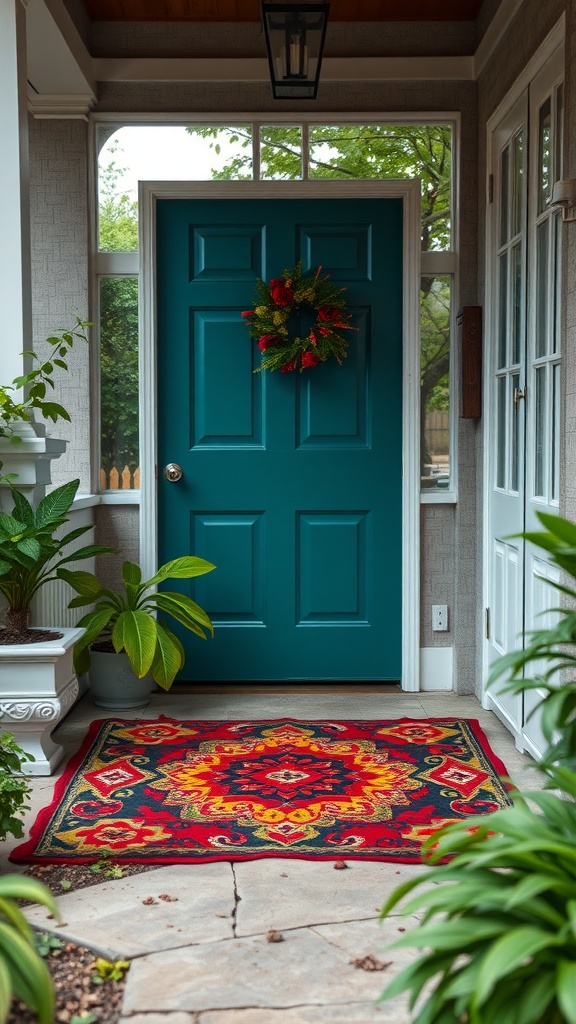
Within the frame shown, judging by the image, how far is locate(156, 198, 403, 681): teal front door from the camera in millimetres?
4492

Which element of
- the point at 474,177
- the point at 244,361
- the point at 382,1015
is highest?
the point at 474,177

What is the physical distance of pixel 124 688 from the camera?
4.12m

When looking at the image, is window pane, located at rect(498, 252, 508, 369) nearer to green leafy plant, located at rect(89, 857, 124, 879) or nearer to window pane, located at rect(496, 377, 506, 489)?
window pane, located at rect(496, 377, 506, 489)

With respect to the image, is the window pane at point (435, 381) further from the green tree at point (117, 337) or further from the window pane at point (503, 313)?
the green tree at point (117, 337)

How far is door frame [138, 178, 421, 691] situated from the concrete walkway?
201 cm

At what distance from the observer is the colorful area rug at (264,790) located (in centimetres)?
272

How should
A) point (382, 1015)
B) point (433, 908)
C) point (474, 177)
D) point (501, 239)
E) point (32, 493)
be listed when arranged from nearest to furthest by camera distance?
point (433, 908) < point (382, 1015) < point (32, 493) < point (501, 239) < point (474, 177)

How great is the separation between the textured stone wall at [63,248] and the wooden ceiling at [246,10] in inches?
18.8

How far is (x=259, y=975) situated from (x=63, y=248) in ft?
10.8

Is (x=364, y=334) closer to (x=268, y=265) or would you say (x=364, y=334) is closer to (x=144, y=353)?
(x=268, y=265)


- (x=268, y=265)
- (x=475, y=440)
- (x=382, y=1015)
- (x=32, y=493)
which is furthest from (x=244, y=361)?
(x=382, y=1015)

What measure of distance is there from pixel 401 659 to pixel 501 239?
5.90 feet

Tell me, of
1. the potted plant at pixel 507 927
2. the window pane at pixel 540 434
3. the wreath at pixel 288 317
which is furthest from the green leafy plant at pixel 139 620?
the potted plant at pixel 507 927

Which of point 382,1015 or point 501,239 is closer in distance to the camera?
point 382,1015
